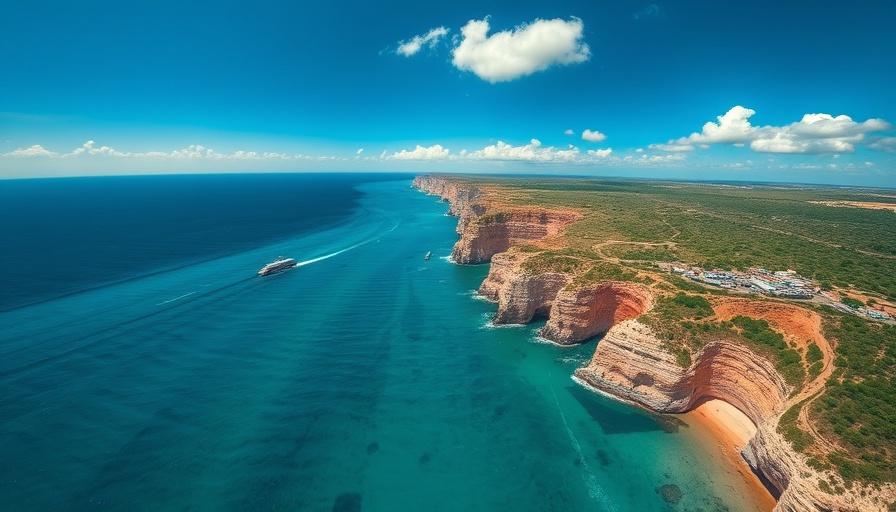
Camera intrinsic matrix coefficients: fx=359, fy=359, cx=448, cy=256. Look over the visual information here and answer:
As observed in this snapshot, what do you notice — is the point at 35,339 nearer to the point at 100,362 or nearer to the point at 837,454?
the point at 100,362

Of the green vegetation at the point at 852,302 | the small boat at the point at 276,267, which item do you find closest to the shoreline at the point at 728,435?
the green vegetation at the point at 852,302

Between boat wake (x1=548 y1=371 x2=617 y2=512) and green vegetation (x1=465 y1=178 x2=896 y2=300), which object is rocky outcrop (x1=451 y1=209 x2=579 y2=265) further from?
boat wake (x1=548 y1=371 x2=617 y2=512)

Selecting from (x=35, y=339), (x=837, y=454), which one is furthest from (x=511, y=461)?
(x=35, y=339)

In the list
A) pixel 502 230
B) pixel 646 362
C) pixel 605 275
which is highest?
pixel 502 230

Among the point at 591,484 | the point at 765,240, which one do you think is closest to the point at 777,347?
the point at 591,484

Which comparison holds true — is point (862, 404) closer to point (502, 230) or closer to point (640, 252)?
point (640, 252)
